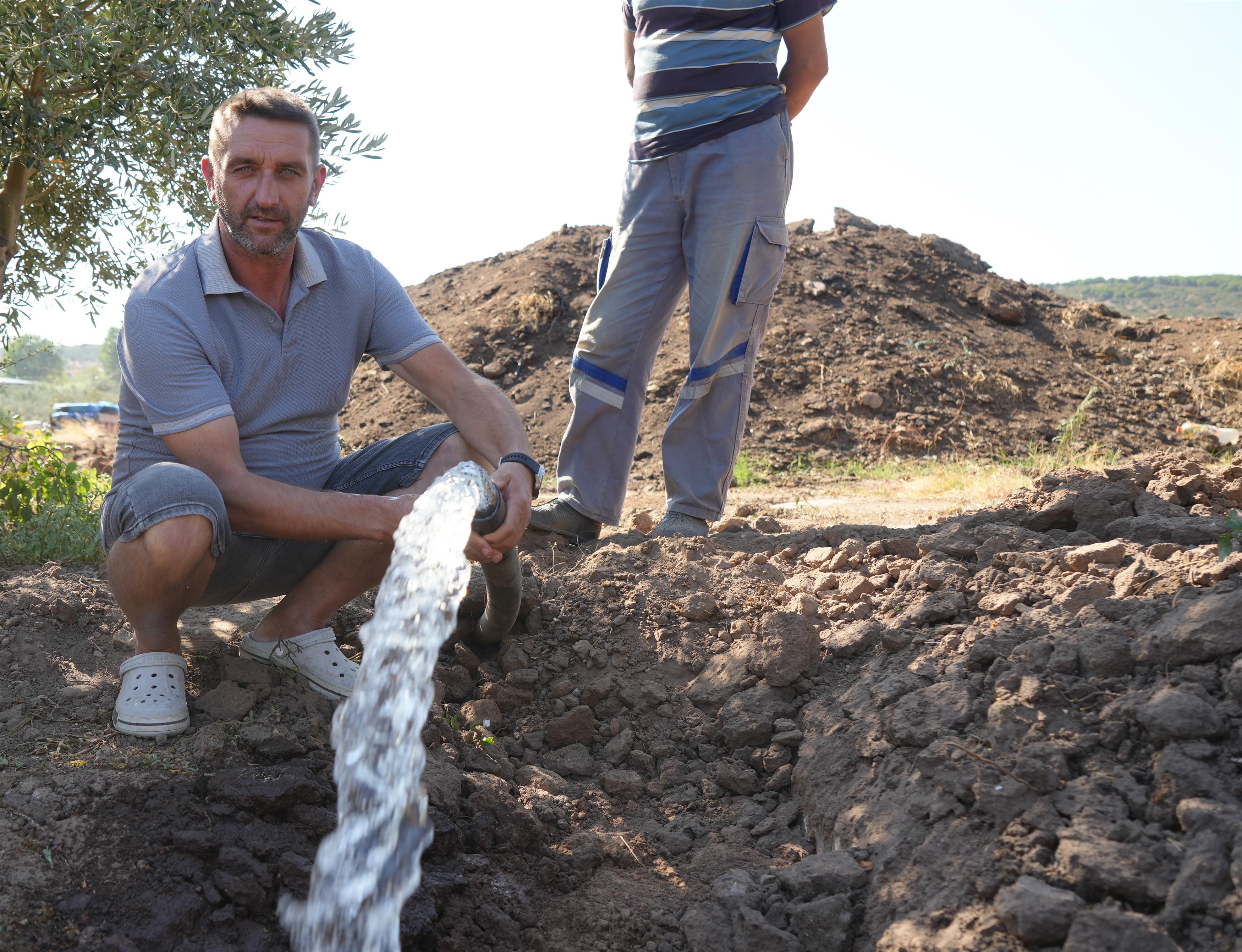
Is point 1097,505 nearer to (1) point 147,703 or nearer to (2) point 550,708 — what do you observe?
(2) point 550,708

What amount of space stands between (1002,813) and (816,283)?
8.08 metres

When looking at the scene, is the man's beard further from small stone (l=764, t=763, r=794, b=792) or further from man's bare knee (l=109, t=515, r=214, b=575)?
small stone (l=764, t=763, r=794, b=792)

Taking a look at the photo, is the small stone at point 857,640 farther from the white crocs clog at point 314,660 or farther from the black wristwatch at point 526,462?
the white crocs clog at point 314,660

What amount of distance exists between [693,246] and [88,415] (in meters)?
11.6

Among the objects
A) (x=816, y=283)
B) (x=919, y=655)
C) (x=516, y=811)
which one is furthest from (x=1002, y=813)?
(x=816, y=283)

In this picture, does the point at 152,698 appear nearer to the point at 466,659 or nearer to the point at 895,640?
the point at 466,659

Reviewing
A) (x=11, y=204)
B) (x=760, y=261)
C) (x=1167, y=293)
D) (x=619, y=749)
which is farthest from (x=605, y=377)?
(x=1167, y=293)

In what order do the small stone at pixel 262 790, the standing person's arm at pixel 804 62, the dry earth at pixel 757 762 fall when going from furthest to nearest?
the standing person's arm at pixel 804 62 < the small stone at pixel 262 790 < the dry earth at pixel 757 762

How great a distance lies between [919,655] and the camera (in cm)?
255

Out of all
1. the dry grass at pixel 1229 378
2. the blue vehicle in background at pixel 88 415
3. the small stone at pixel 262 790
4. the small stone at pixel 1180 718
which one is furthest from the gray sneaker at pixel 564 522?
the dry grass at pixel 1229 378

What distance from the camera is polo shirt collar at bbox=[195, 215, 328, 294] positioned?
2578 mm

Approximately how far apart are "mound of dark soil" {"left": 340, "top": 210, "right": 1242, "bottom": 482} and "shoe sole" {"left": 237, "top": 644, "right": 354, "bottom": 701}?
4.65m

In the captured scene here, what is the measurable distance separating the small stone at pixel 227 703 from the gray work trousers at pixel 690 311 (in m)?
1.60

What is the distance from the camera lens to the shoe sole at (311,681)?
266 cm
